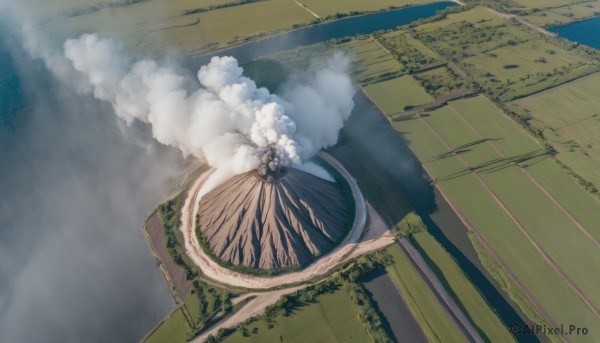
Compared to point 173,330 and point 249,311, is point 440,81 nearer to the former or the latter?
point 249,311

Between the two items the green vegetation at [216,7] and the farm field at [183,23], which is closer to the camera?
the farm field at [183,23]

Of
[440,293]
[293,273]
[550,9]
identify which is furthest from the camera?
[550,9]

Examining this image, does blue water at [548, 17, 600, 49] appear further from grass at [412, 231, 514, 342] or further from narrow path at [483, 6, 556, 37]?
grass at [412, 231, 514, 342]

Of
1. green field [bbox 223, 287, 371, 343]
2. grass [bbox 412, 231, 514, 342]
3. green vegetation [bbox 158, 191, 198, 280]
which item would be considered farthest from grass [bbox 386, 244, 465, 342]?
green vegetation [bbox 158, 191, 198, 280]

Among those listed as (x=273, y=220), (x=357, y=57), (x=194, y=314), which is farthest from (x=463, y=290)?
(x=357, y=57)

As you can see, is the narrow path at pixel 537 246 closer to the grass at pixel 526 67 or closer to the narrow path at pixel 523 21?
the grass at pixel 526 67

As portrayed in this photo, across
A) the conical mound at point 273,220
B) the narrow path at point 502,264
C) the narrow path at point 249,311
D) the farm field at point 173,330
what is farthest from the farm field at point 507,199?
the farm field at point 173,330
